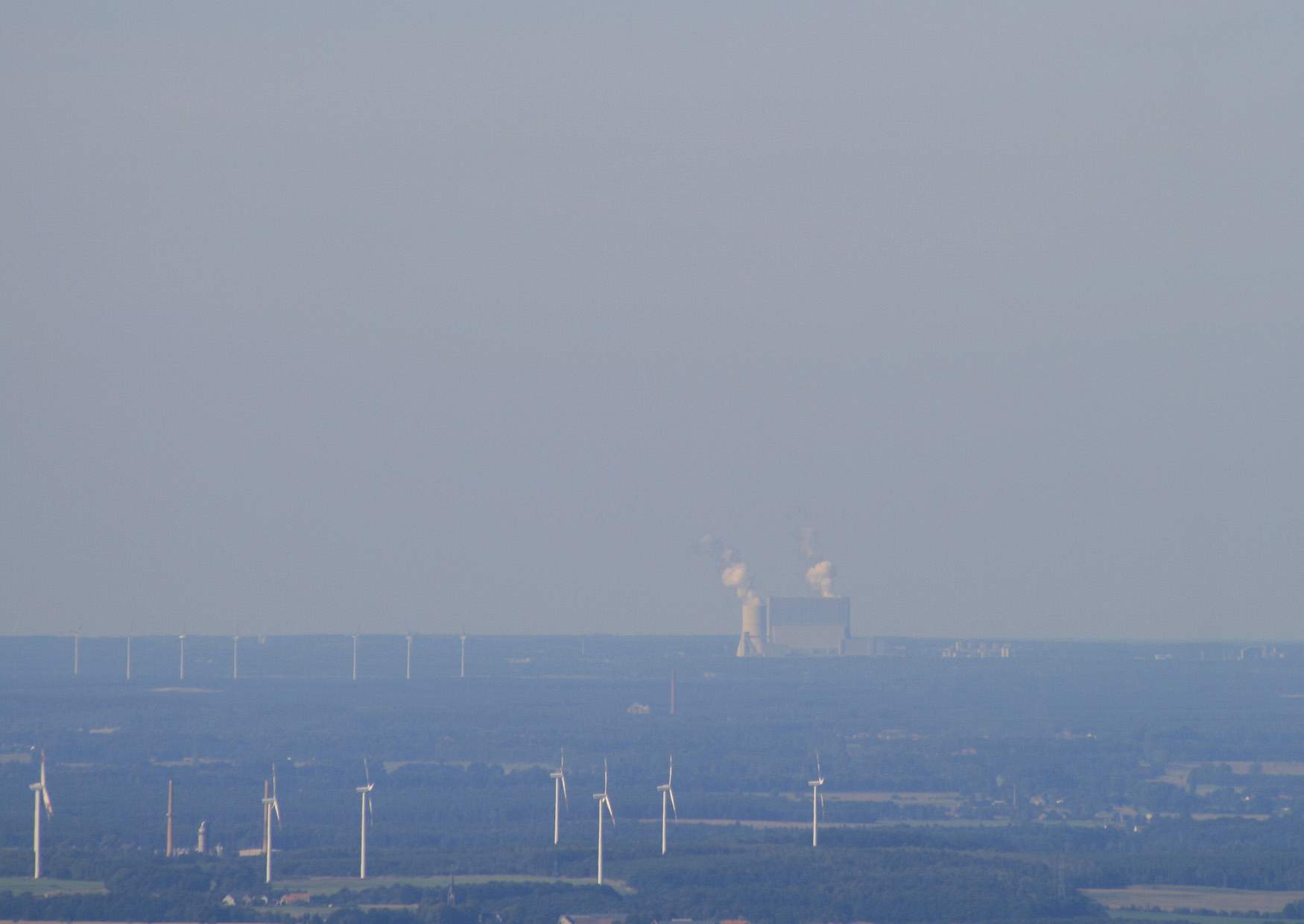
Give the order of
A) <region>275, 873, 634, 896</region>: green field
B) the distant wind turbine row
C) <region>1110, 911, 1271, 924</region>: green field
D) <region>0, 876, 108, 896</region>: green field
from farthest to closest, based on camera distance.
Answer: the distant wind turbine row < <region>275, 873, 634, 896</region>: green field < <region>0, 876, 108, 896</region>: green field < <region>1110, 911, 1271, 924</region>: green field

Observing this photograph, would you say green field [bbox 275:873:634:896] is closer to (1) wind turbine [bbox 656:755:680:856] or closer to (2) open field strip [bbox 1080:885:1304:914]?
(1) wind turbine [bbox 656:755:680:856]

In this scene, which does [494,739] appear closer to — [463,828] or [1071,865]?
[463,828]

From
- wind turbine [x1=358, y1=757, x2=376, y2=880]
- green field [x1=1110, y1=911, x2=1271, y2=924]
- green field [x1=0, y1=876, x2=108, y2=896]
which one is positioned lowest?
green field [x1=1110, y1=911, x2=1271, y2=924]

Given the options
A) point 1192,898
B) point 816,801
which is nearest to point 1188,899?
point 1192,898

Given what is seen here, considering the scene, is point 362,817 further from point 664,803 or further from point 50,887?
point 50,887

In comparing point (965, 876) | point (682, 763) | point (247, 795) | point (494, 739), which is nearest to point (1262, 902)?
point (965, 876)

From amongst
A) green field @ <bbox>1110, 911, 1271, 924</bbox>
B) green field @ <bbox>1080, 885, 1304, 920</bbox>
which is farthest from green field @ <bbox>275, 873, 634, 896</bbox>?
green field @ <bbox>1080, 885, 1304, 920</bbox>

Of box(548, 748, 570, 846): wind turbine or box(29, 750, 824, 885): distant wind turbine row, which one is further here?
box(548, 748, 570, 846): wind turbine

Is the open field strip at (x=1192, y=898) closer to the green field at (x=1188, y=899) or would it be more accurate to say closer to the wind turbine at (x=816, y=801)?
the green field at (x=1188, y=899)
